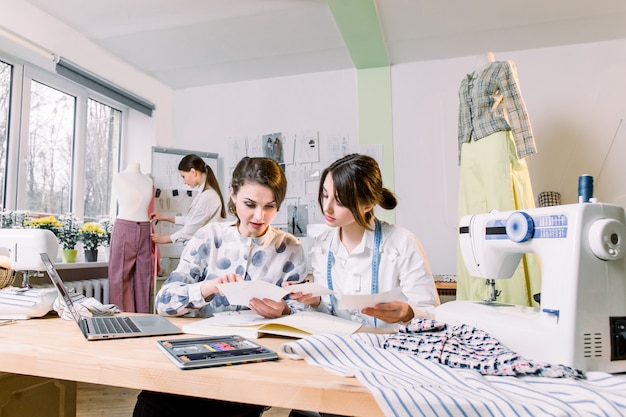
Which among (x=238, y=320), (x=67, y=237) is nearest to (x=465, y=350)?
(x=238, y=320)

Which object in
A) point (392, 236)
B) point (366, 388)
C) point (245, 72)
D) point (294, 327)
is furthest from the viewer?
point (245, 72)

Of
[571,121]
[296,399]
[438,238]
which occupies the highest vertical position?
[571,121]

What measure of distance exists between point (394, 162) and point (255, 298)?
2.81 m

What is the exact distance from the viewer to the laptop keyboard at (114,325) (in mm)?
1064

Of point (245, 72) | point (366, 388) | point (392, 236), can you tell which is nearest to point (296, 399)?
point (366, 388)

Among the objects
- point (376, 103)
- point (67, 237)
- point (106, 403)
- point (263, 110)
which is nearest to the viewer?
point (106, 403)

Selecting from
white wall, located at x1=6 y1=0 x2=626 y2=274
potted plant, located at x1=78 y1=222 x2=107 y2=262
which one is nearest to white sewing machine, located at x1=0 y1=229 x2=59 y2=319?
potted plant, located at x1=78 y1=222 x2=107 y2=262

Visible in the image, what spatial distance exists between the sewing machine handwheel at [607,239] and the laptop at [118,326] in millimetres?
914

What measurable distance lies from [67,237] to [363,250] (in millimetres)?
2416

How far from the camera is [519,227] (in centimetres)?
93

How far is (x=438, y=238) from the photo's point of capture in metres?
3.66

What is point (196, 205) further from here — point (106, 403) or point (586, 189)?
point (586, 189)

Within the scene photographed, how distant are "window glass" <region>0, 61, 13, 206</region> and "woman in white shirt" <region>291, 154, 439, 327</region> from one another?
8.70 ft

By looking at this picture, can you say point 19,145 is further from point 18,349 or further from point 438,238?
point 438,238
